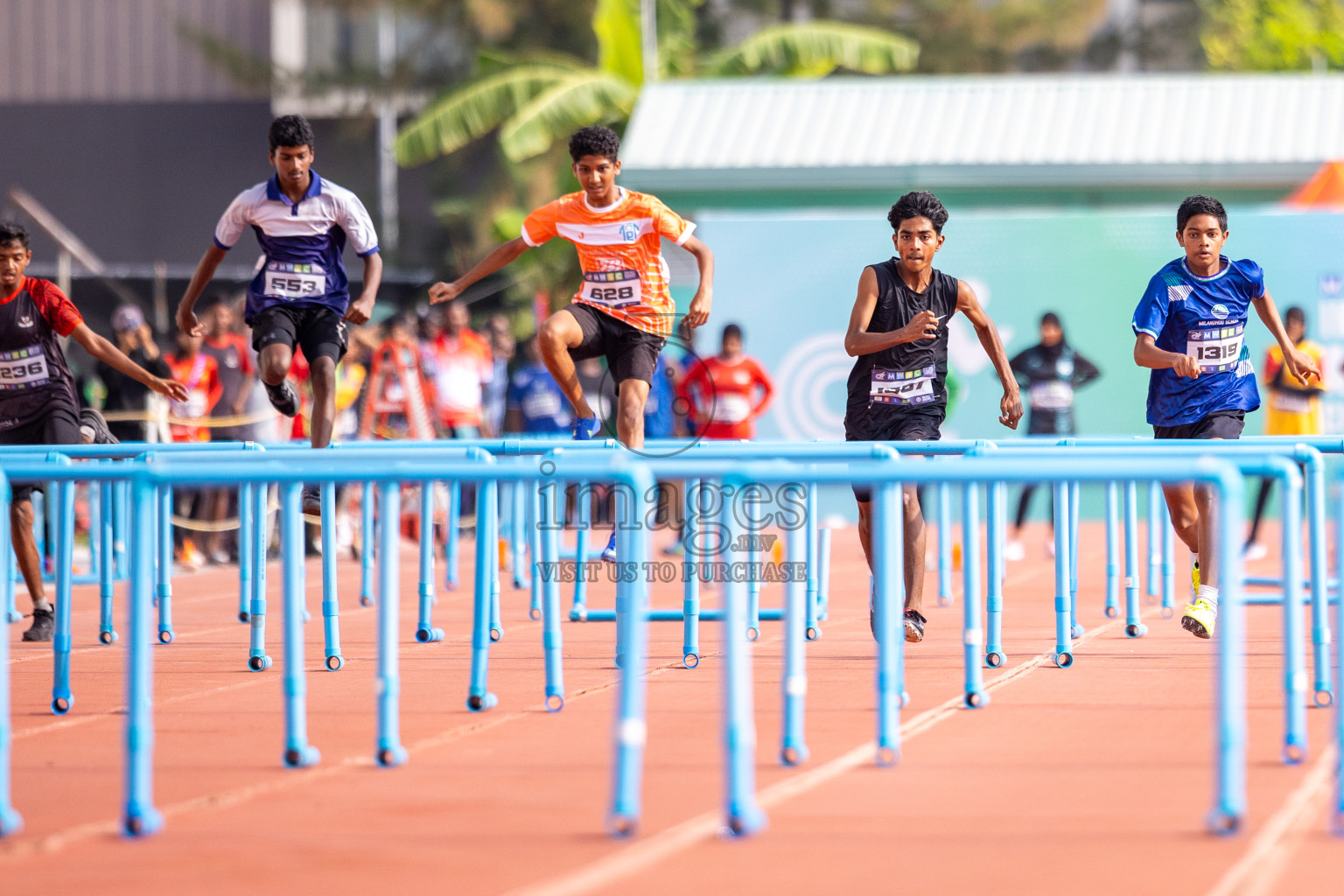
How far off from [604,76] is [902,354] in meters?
19.4

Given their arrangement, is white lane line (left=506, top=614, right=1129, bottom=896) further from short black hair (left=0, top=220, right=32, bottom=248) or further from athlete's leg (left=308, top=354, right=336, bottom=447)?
short black hair (left=0, top=220, right=32, bottom=248)

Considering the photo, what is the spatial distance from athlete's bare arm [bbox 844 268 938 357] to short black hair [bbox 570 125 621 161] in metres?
1.35

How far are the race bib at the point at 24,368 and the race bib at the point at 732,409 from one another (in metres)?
6.33

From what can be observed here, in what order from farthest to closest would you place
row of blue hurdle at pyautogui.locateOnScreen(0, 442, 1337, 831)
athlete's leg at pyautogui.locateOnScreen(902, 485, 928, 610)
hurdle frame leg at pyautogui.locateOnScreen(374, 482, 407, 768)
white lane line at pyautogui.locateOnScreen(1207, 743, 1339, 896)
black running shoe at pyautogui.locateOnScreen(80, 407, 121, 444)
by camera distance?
black running shoe at pyautogui.locateOnScreen(80, 407, 121, 444) → athlete's leg at pyautogui.locateOnScreen(902, 485, 928, 610) → hurdle frame leg at pyautogui.locateOnScreen(374, 482, 407, 768) → row of blue hurdle at pyautogui.locateOnScreen(0, 442, 1337, 831) → white lane line at pyautogui.locateOnScreen(1207, 743, 1339, 896)

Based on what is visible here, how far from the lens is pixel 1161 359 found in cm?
816

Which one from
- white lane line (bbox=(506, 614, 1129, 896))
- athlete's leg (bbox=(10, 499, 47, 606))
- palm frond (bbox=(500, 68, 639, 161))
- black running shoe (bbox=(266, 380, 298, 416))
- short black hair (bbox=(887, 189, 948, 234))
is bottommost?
white lane line (bbox=(506, 614, 1129, 896))

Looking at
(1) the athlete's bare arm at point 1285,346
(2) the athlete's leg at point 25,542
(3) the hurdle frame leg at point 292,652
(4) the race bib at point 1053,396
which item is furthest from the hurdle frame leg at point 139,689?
(4) the race bib at point 1053,396

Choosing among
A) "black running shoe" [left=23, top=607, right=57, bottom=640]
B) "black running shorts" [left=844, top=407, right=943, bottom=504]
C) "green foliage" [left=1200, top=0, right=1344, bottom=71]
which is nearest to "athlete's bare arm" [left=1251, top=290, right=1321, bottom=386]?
"black running shorts" [left=844, top=407, right=943, bottom=504]

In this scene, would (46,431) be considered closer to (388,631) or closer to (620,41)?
(388,631)

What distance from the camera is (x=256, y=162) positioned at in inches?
1394

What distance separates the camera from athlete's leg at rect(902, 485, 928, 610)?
7.91 m

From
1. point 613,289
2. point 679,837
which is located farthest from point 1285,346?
point 679,837

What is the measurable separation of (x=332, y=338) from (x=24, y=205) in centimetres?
708

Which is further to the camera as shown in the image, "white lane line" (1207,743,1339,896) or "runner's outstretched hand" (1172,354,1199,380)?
"runner's outstretched hand" (1172,354,1199,380)
